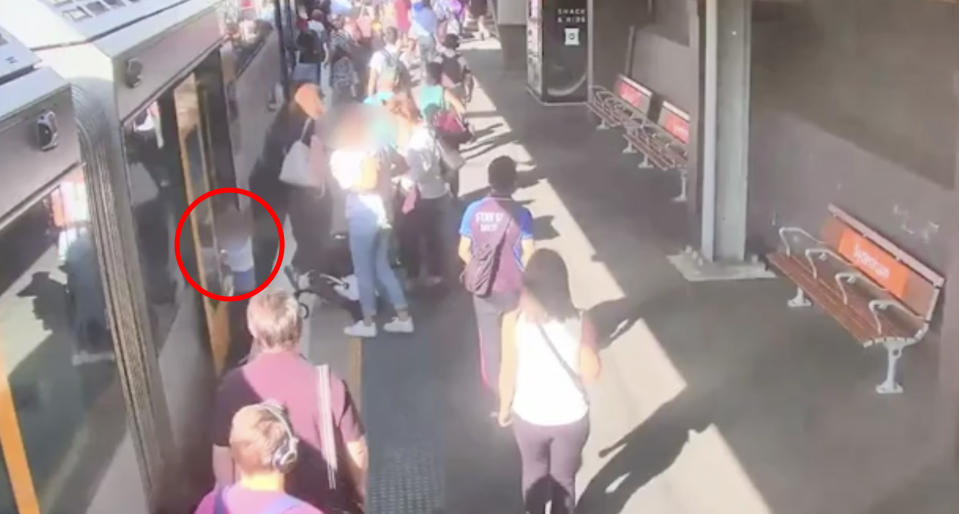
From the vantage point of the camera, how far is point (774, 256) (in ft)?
25.8

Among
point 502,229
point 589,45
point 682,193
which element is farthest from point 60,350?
point 589,45

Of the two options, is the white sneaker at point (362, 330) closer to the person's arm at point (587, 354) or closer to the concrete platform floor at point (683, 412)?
the concrete platform floor at point (683, 412)

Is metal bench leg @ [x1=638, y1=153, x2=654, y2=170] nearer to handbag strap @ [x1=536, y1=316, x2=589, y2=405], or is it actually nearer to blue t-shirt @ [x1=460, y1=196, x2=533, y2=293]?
blue t-shirt @ [x1=460, y1=196, x2=533, y2=293]

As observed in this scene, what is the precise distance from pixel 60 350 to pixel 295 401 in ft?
2.54

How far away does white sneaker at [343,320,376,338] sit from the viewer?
746cm

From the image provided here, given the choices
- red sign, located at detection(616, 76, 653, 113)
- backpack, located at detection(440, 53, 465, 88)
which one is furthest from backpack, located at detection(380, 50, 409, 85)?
red sign, located at detection(616, 76, 653, 113)

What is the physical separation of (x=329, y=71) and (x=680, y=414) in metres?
11.1

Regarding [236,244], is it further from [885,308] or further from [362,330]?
[885,308]

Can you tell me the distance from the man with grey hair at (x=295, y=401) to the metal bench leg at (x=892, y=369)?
12.6 ft

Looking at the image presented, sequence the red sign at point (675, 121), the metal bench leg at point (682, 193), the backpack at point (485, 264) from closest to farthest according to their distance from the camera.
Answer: the backpack at point (485, 264) < the metal bench leg at point (682, 193) < the red sign at point (675, 121)

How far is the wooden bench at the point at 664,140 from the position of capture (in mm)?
11453

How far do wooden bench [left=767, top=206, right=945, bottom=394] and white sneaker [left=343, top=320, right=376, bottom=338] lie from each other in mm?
2793

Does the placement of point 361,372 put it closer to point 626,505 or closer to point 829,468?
point 626,505

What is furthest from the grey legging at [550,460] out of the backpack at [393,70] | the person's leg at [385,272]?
the backpack at [393,70]
